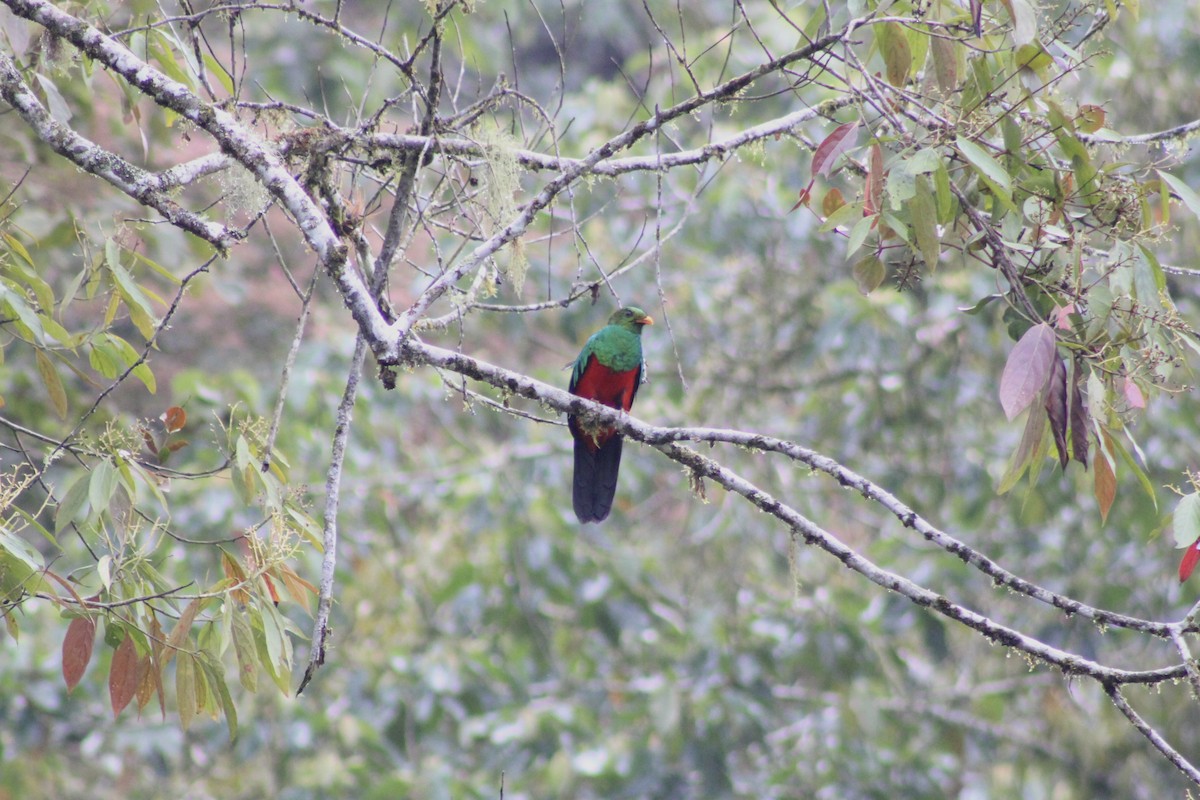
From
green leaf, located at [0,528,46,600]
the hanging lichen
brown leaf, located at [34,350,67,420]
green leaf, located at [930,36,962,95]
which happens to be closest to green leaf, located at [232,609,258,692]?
green leaf, located at [0,528,46,600]

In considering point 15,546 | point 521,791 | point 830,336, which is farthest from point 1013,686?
point 15,546

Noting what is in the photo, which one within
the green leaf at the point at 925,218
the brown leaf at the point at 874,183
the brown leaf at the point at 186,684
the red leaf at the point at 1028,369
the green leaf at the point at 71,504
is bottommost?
the brown leaf at the point at 186,684

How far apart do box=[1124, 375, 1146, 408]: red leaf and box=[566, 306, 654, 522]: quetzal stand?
2432 mm

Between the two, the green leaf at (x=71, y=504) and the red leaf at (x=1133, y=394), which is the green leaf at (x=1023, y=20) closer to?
the red leaf at (x=1133, y=394)

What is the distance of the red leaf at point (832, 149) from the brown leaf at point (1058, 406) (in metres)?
0.62

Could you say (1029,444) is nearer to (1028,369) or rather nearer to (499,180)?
(1028,369)

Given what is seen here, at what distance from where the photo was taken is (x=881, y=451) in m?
6.27

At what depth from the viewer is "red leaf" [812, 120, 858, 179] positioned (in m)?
2.50

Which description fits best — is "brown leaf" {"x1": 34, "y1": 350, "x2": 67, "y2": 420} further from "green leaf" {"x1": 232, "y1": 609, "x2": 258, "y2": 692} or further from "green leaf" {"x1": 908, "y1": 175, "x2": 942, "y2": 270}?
"green leaf" {"x1": 908, "y1": 175, "x2": 942, "y2": 270}

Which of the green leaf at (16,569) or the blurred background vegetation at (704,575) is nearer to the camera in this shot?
the green leaf at (16,569)

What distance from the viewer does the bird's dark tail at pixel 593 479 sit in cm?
464

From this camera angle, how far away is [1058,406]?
231 centimetres

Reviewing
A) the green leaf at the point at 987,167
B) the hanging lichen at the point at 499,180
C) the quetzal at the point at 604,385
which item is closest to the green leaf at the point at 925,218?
the green leaf at the point at 987,167

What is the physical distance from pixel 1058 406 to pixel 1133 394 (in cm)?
22
